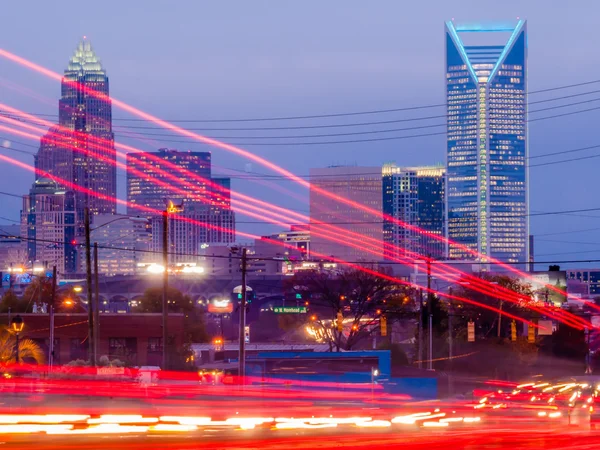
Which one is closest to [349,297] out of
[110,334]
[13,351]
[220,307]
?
[110,334]

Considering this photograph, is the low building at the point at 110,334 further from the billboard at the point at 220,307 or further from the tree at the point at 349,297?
the billboard at the point at 220,307

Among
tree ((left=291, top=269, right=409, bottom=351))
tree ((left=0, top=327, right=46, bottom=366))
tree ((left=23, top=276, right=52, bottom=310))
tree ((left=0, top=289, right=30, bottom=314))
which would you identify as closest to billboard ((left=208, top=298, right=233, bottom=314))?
tree ((left=23, top=276, right=52, bottom=310))

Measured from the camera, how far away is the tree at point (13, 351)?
176 feet

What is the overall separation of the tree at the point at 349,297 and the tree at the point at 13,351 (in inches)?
879

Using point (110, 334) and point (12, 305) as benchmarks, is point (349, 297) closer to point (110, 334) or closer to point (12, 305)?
point (110, 334)

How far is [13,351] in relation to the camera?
179ft

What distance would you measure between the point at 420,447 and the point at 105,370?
70.0 feet

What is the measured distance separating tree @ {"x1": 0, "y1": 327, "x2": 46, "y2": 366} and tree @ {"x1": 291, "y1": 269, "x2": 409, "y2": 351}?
22.3m

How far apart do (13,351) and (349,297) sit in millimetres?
28711

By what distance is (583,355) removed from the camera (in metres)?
95.7

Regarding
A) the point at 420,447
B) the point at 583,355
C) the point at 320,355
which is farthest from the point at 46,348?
the point at 583,355

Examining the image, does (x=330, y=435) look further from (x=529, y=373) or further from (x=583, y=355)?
(x=583, y=355)

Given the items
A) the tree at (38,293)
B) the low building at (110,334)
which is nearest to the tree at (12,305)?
the tree at (38,293)

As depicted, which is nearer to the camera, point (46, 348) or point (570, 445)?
point (570, 445)
